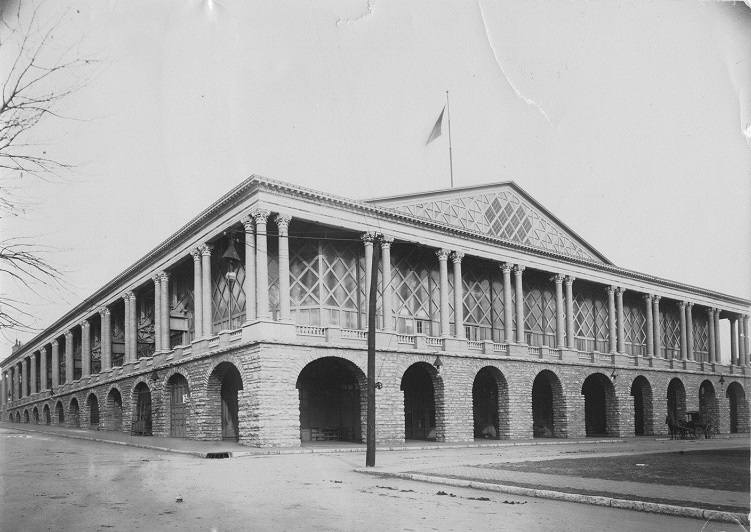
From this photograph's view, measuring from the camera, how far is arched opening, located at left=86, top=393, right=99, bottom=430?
57031mm

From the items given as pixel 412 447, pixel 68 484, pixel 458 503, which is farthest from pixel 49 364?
pixel 458 503

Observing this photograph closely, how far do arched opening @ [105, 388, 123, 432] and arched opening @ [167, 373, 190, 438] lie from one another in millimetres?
11836

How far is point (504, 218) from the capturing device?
44.8 m

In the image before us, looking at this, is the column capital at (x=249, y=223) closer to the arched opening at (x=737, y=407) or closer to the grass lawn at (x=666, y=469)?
the grass lawn at (x=666, y=469)

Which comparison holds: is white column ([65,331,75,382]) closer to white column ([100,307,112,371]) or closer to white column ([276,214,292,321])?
white column ([100,307,112,371])

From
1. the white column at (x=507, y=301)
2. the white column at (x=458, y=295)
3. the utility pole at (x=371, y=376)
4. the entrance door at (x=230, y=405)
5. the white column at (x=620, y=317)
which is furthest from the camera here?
the white column at (x=620, y=317)

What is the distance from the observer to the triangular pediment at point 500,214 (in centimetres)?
3956

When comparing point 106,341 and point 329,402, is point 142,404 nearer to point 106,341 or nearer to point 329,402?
point 106,341

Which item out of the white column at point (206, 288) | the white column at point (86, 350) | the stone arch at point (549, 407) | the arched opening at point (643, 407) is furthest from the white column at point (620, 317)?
the white column at point (86, 350)

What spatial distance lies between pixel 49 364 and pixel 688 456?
73.0 metres

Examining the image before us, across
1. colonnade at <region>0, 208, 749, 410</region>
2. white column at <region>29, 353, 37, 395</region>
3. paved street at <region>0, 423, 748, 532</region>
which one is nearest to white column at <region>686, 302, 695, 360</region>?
colonnade at <region>0, 208, 749, 410</region>

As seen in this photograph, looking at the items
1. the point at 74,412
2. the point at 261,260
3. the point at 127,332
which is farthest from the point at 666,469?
the point at 74,412

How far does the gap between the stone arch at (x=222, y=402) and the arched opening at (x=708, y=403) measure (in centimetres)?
3831

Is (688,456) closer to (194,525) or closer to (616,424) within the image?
(194,525)
